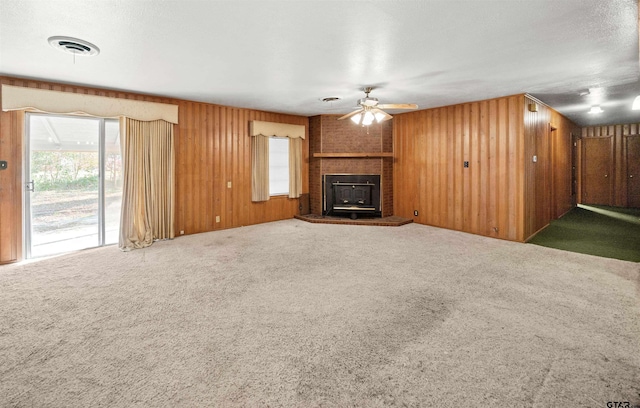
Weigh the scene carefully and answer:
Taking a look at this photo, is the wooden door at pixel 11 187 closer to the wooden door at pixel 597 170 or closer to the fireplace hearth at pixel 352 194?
the fireplace hearth at pixel 352 194

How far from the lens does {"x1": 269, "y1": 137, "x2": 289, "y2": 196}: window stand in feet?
24.2

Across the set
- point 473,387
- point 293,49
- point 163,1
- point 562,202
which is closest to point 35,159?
point 163,1

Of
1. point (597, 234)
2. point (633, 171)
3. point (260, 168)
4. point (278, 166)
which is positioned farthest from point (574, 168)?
point (260, 168)

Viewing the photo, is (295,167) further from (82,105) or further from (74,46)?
(74,46)

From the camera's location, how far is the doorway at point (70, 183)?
4504 millimetres

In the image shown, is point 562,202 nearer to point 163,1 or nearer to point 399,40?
point 399,40

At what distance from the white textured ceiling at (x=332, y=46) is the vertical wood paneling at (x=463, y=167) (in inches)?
25.1

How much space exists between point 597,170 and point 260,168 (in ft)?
32.5

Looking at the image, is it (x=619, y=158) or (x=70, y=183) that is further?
(x=619, y=158)

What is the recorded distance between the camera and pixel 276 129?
7168 millimetres

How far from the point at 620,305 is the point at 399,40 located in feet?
10.3

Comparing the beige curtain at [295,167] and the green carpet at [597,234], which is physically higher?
the beige curtain at [295,167]

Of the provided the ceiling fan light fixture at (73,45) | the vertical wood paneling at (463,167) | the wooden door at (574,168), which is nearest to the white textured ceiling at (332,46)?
the ceiling fan light fixture at (73,45)

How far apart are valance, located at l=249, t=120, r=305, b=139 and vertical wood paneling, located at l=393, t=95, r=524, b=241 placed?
2.26m
